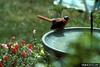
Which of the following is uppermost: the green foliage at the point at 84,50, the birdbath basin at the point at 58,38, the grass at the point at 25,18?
the green foliage at the point at 84,50

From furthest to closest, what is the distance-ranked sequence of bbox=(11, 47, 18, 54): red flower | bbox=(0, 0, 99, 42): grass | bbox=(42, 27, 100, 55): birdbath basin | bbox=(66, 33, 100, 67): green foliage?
bbox=(0, 0, 99, 42): grass, bbox=(11, 47, 18, 54): red flower, bbox=(42, 27, 100, 55): birdbath basin, bbox=(66, 33, 100, 67): green foliage

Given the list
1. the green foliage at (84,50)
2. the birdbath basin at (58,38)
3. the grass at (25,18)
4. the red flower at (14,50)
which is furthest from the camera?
the grass at (25,18)

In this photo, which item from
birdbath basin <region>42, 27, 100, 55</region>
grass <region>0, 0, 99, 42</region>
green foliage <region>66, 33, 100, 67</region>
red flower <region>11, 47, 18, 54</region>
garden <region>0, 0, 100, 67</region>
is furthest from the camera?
grass <region>0, 0, 99, 42</region>

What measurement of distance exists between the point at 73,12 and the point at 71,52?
854 cm

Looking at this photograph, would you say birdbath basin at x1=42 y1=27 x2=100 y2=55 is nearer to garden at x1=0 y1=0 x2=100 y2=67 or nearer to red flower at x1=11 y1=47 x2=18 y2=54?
garden at x1=0 y1=0 x2=100 y2=67

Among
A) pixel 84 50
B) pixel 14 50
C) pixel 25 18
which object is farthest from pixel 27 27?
pixel 84 50

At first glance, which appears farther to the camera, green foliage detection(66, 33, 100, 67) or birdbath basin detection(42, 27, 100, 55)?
birdbath basin detection(42, 27, 100, 55)

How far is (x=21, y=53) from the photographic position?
14.9 ft

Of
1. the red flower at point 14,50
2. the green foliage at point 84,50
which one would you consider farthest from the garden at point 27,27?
the green foliage at point 84,50

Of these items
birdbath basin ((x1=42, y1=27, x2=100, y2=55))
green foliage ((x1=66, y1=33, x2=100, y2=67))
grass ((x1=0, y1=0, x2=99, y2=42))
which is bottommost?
grass ((x1=0, y1=0, x2=99, y2=42))

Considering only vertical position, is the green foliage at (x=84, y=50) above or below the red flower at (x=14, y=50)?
above

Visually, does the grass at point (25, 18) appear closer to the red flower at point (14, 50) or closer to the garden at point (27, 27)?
the garden at point (27, 27)

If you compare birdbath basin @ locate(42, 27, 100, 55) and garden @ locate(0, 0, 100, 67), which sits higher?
birdbath basin @ locate(42, 27, 100, 55)

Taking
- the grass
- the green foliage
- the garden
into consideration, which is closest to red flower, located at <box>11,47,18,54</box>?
the garden
